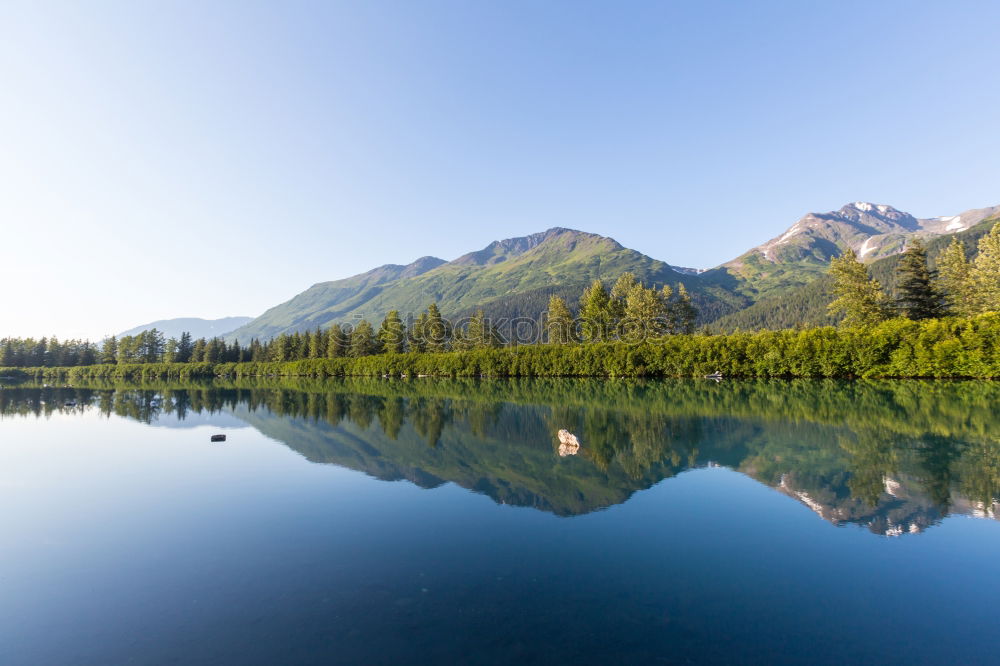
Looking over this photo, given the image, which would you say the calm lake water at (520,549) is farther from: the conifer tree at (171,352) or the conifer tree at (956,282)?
the conifer tree at (171,352)

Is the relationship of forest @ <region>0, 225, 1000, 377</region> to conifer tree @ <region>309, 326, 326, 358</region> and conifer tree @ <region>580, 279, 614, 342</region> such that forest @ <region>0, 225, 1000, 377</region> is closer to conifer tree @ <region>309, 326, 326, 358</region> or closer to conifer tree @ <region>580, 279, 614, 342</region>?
conifer tree @ <region>580, 279, 614, 342</region>

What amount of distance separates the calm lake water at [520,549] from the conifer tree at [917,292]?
47.3 meters

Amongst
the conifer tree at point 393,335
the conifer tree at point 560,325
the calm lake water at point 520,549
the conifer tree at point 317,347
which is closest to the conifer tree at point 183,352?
the conifer tree at point 317,347

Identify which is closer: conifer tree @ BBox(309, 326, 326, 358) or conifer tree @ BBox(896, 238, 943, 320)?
conifer tree @ BBox(896, 238, 943, 320)

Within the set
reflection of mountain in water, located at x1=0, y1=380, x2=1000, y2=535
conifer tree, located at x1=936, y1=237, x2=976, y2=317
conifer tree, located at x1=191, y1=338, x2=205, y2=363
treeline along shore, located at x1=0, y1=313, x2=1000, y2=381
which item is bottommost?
reflection of mountain in water, located at x1=0, y1=380, x2=1000, y2=535

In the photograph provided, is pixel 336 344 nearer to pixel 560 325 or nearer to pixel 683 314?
pixel 560 325

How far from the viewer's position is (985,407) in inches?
1052

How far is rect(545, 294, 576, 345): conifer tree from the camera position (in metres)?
84.8

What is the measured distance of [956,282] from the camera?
191ft

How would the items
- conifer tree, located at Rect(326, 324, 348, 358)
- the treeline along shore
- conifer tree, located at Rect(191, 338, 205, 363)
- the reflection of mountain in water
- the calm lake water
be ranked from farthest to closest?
conifer tree, located at Rect(191, 338, 205, 363)
conifer tree, located at Rect(326, 324, 348, 358)
the treeline along shore
the reflection of mountain in water
the calm lake water

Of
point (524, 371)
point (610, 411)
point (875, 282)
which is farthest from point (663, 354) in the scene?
point (610, 411)

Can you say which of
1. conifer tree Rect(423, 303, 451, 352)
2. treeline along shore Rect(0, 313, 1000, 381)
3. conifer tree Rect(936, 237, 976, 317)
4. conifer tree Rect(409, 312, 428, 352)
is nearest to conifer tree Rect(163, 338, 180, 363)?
treeline along shore Rect(0, 313, 1000, 381)

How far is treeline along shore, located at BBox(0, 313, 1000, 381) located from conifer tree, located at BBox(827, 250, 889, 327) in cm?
766

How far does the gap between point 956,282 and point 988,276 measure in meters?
5.37
